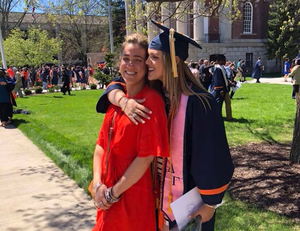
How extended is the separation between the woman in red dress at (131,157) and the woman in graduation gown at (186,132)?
8 centimetres

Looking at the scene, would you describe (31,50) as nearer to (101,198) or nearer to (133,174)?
(101,198)

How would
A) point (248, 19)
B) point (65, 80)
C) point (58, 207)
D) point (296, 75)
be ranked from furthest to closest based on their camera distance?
point (248, 19), point (65, 80), point (296, 75), point (58, 207)

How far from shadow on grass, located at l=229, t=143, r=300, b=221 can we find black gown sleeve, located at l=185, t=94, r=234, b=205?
7.20ft

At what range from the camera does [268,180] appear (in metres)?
4.36

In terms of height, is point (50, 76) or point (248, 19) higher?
point (248, 19)

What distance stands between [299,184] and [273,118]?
5.09 meters

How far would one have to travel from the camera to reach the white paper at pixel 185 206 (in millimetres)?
1742

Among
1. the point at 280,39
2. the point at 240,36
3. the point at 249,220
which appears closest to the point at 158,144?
the point at 249,220

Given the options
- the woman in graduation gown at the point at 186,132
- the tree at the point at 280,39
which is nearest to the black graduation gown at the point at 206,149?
the woman in graduation gown at the point at 186,132

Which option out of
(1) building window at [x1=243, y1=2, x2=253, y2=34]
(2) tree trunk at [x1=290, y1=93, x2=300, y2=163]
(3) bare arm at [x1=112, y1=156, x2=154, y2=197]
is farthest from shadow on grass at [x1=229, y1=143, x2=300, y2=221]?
(1) building window at [x1=243, y1=2, x2=253, y2=34]

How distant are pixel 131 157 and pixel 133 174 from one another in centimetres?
12

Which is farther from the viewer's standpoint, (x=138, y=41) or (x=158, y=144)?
(x=138, y=41)

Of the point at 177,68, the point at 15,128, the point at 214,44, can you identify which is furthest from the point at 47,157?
the point at 214,44

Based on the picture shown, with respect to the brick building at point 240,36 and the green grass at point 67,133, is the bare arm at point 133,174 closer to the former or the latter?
the green grass at point 67,133
